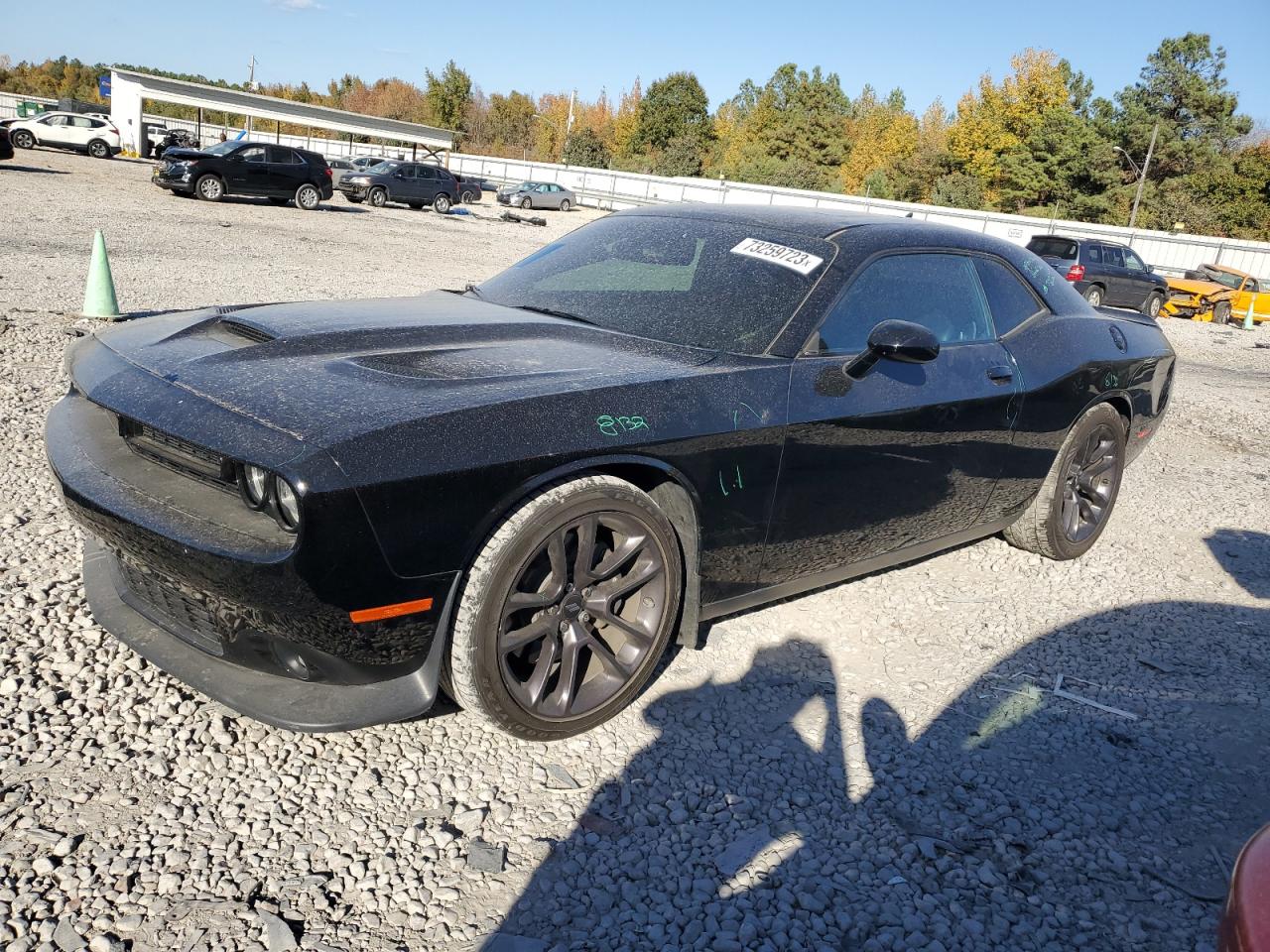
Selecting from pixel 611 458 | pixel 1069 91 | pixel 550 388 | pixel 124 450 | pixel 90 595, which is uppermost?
pixel 1069 91

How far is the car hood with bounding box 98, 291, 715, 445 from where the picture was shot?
2.46 m

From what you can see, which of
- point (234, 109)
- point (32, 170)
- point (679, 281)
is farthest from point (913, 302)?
point (234, 109)

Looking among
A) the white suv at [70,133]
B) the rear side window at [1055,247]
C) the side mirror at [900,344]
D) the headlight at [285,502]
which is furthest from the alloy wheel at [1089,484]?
the white suv at [70,133]

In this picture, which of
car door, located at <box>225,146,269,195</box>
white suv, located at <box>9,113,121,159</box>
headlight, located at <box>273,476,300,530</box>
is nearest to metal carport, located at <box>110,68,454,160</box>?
white suv, located at <box>9,113,121,159</box>

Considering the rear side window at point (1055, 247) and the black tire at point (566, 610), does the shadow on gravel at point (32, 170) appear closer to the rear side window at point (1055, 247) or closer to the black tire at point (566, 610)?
the rear side window at point (1055, 247)

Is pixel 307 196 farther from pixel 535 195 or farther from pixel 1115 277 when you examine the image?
pixel 1115 277

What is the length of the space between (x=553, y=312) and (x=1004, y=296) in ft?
6.64

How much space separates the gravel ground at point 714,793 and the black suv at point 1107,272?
61.0 feet

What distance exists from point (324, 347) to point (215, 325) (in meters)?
0.50

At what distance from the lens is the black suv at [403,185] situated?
94.3 feet

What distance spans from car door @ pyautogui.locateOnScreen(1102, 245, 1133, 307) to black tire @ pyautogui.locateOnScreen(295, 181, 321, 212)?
18695 mm

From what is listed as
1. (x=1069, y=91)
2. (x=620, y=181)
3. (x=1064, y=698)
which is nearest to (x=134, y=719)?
(x=1064, y=698)

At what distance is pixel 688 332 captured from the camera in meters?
3.34

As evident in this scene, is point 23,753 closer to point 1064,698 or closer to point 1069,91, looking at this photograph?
point 1064,698
